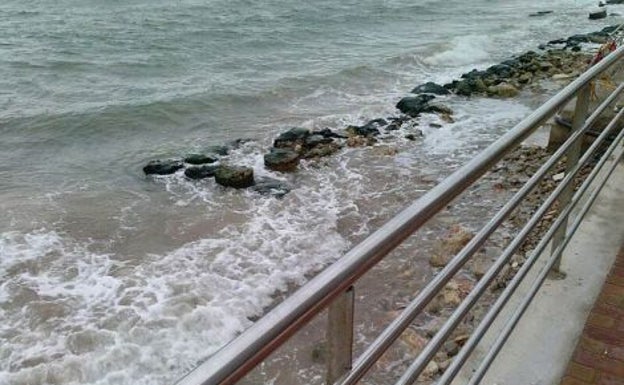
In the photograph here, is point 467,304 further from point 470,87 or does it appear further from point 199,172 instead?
point 470,87

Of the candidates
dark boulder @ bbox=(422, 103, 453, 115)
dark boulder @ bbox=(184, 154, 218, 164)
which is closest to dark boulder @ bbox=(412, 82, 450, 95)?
dark boulder @ bbox=(422, 103, 453, 115)

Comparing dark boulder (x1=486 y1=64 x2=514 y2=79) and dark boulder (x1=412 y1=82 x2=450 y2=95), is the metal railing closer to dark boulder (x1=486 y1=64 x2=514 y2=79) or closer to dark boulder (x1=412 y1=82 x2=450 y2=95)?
dark boulder (x1=412 y1=82 x2=450 y2=95)

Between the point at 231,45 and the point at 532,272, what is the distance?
2352 centimetres

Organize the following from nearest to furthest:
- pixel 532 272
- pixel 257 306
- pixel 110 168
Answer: pixel 532 272 < pixel 257 306 < pixel 110 168

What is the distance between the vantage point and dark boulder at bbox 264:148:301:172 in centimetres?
1195

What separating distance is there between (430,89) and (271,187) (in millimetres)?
8468

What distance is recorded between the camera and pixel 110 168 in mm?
12875

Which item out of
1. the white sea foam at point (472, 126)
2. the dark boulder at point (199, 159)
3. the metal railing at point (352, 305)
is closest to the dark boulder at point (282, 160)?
the dark boulder at point (199, 159)

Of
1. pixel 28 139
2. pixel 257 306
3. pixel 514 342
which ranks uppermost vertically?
pixel 514 342

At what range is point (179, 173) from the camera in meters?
12.1

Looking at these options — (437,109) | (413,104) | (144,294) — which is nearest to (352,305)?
(144,294)

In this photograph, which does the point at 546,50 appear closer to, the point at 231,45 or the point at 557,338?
the point at 231,45

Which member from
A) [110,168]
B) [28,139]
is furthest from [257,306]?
[28,139]

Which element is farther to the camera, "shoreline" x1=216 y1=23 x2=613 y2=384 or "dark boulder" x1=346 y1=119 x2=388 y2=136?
"dark boulder" x1=346 y1=119 x2=388 y2=136
